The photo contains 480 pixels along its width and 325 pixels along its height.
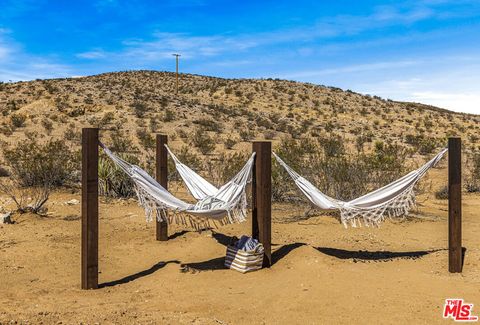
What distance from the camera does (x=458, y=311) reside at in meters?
3.91

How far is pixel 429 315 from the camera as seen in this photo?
3.82m

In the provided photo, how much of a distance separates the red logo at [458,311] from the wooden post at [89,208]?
Result: 328 centimetres

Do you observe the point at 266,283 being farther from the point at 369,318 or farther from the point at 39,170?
the point at 39,170

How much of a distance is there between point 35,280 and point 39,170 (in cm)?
567

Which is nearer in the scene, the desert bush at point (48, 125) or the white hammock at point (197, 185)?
the white hammock at point (197, 185)

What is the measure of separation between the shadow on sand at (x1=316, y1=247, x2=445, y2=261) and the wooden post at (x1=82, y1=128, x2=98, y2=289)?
113 inches

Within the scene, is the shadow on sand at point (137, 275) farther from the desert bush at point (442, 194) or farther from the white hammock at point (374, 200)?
the desert bush at point (442, 194)

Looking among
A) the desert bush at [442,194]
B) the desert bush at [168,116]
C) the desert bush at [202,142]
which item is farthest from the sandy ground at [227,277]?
the desert bush at [168,116]

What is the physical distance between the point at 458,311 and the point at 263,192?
2.26 m

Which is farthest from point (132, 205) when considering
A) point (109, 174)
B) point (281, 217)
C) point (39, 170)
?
point (281, 217)

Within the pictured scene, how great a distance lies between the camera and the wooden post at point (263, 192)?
17.2 feet

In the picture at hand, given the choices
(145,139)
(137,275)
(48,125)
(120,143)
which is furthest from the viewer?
(48,125)

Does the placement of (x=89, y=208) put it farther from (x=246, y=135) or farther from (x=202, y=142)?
(x=246, y=135)

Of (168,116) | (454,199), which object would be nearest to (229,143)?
(168,116)
